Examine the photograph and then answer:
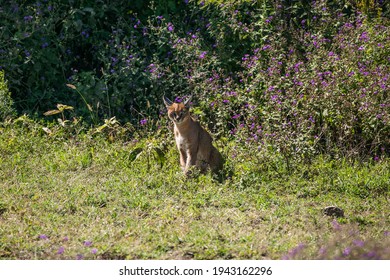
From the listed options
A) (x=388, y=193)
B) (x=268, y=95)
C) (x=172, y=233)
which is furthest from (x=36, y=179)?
(x=388, y=193)

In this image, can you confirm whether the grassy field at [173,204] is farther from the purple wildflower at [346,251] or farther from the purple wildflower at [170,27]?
the purple wildflower at [170,27]

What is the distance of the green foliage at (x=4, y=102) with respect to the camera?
1024cm

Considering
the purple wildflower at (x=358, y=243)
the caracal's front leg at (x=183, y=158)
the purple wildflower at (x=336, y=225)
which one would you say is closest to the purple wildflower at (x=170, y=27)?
the caracal's front leg at (x=183, y=158)

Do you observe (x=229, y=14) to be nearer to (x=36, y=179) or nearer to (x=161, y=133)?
(x=161, y=133)

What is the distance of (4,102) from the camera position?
404 inches

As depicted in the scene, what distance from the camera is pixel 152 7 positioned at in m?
11.1

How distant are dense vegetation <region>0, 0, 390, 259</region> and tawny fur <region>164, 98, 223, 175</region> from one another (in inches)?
8.4

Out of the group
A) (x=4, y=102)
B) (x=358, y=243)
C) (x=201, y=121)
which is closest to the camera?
(x=358, y=243)

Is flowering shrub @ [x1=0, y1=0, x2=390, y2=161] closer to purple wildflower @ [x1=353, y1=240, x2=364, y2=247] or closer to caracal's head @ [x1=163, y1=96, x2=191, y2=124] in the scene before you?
caracal's head @ [x1=163, y1=96, x2=191, y2=124]

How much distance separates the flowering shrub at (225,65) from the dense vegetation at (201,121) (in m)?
0.03

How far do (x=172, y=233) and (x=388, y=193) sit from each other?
259 centimetres

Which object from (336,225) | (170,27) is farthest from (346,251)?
(170,27)

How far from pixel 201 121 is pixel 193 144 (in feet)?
4.41

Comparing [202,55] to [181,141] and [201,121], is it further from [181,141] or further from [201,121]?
[181,141]
